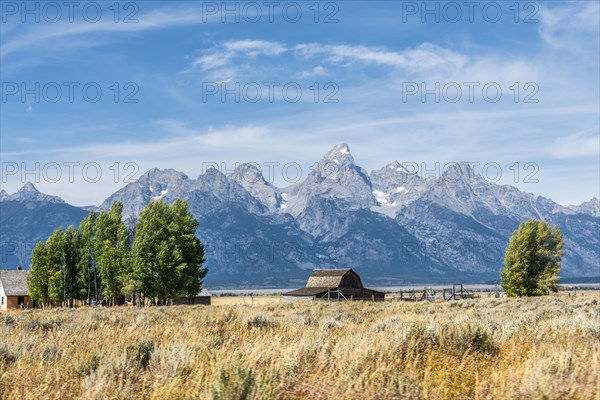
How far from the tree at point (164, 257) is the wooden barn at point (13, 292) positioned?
37.3 m

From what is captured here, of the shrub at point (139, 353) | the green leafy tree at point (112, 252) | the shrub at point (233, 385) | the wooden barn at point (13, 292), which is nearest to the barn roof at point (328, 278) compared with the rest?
the green leafy tree at point (112, 252)

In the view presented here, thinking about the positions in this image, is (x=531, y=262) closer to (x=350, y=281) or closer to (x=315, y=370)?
(x=350, y=281)

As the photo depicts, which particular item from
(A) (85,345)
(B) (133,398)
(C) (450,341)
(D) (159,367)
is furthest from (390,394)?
(A) (85,345)

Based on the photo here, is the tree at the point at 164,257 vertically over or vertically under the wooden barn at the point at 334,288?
over

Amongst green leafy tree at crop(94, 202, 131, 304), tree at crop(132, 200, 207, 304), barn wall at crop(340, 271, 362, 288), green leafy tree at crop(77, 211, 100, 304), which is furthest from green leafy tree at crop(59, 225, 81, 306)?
barn wall at crop(340, 271, 362, 288)

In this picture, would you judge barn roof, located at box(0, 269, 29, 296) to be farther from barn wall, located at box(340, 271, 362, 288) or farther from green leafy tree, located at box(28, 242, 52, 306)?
barn wall, located at box(340, 271, 362, 288)

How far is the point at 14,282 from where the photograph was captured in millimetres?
96562

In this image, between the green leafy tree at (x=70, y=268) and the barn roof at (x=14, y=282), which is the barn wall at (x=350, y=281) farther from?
the barn roof at (x=14, y=282)

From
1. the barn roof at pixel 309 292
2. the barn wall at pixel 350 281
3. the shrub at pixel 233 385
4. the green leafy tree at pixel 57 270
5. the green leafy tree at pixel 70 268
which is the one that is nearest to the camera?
the shrub at pixel 233 385

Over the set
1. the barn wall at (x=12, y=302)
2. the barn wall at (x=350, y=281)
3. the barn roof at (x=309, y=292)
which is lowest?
the barn wall at (x=12, y=302)

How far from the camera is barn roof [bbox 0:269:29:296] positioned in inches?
3711

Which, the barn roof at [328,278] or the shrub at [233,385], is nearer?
the shrub at [233,385]

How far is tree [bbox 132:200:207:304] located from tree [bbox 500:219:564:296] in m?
38.7

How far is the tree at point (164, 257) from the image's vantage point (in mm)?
62406
